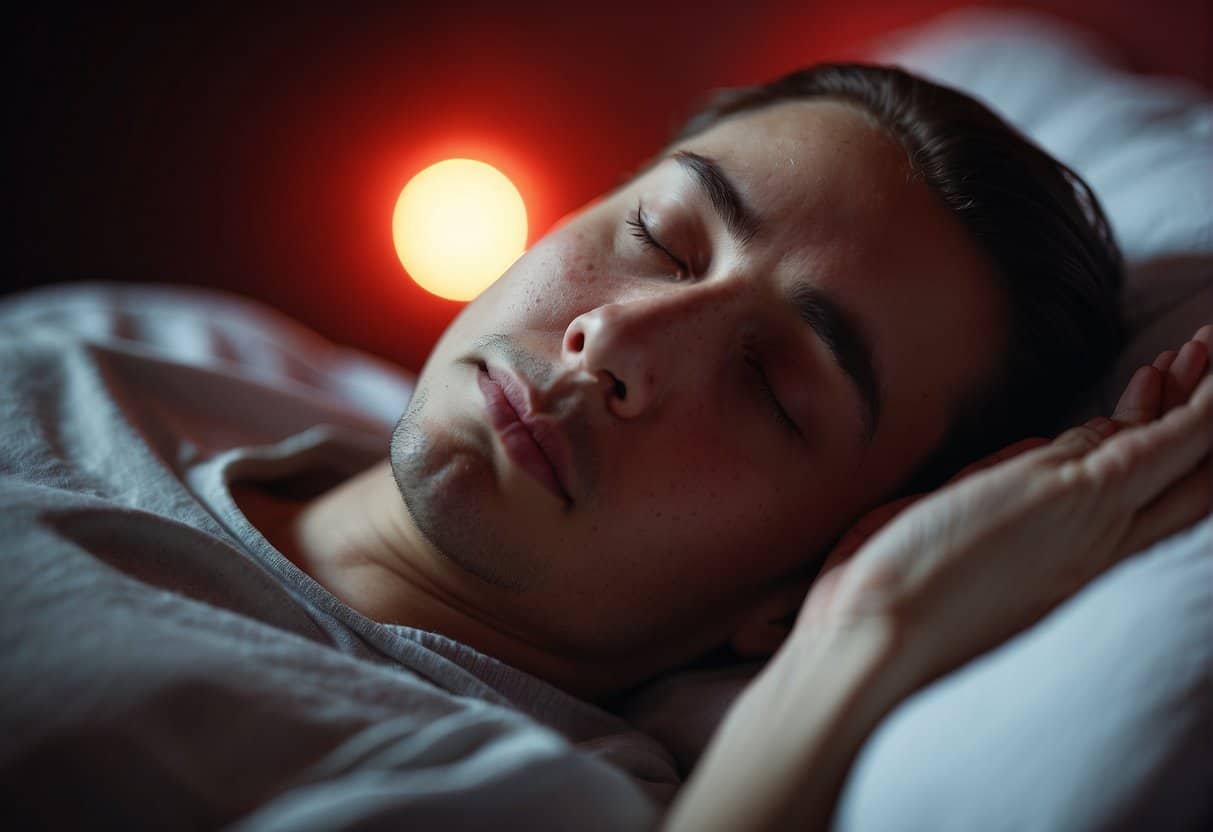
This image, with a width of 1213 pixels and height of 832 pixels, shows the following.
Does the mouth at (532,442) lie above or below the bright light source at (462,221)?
below

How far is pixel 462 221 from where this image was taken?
177 cm

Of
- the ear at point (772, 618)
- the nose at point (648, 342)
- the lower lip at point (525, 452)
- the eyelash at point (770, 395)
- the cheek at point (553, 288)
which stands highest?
the cheek at point (553, 288)

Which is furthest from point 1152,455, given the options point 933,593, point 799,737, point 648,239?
point 648,239

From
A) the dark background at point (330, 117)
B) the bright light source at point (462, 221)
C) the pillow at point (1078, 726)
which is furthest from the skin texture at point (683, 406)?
the dark background at point (330, 117)

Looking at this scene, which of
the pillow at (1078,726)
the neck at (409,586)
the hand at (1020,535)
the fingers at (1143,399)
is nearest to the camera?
the pillow at (1078,726)

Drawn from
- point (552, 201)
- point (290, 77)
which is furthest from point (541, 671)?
point (290, 77)

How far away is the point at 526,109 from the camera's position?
1.87 metres

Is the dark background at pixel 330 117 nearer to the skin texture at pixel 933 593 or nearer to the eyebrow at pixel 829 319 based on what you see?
the eyebrow at pixel 829 319

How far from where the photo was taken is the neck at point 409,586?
0.84 m

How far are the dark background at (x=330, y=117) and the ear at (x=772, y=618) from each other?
1246mm

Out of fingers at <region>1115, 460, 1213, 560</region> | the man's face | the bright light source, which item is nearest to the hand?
fingers at <region>1115, 460, 1213, 560</region>

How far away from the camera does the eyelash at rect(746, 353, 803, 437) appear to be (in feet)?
2.44

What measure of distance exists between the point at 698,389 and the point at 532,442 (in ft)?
0.48

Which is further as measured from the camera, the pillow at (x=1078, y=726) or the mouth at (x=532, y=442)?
the mouth at (x=532, y=442)
